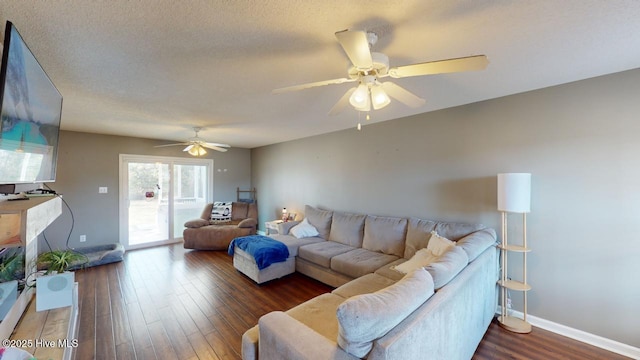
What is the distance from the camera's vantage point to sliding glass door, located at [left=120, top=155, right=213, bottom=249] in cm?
512

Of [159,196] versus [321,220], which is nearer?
[321,220]

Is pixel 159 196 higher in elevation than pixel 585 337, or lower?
higher

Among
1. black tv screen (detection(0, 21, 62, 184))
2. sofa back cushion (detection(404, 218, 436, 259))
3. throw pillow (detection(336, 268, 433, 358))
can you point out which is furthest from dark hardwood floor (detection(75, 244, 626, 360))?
black tv screen (detection(0, 21, 62, 184))

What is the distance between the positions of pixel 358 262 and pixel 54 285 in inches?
114

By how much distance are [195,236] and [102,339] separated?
9.28ft

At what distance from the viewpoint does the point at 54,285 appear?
207cm

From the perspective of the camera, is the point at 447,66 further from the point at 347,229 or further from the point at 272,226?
the point at 272,226

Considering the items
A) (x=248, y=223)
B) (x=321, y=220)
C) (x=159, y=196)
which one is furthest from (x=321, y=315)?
(x=159, y=196)

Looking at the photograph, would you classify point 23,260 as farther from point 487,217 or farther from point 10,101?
point 487,217

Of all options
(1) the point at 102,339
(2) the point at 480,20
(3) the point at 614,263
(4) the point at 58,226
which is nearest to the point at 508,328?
(3) the point at 614,263

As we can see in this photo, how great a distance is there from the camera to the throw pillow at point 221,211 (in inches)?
226

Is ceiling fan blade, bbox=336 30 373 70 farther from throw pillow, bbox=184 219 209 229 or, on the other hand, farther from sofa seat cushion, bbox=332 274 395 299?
throw pillow, bbox=184 219 209 229

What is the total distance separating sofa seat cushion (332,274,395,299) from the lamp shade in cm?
140

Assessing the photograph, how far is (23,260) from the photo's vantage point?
78.9 inches
